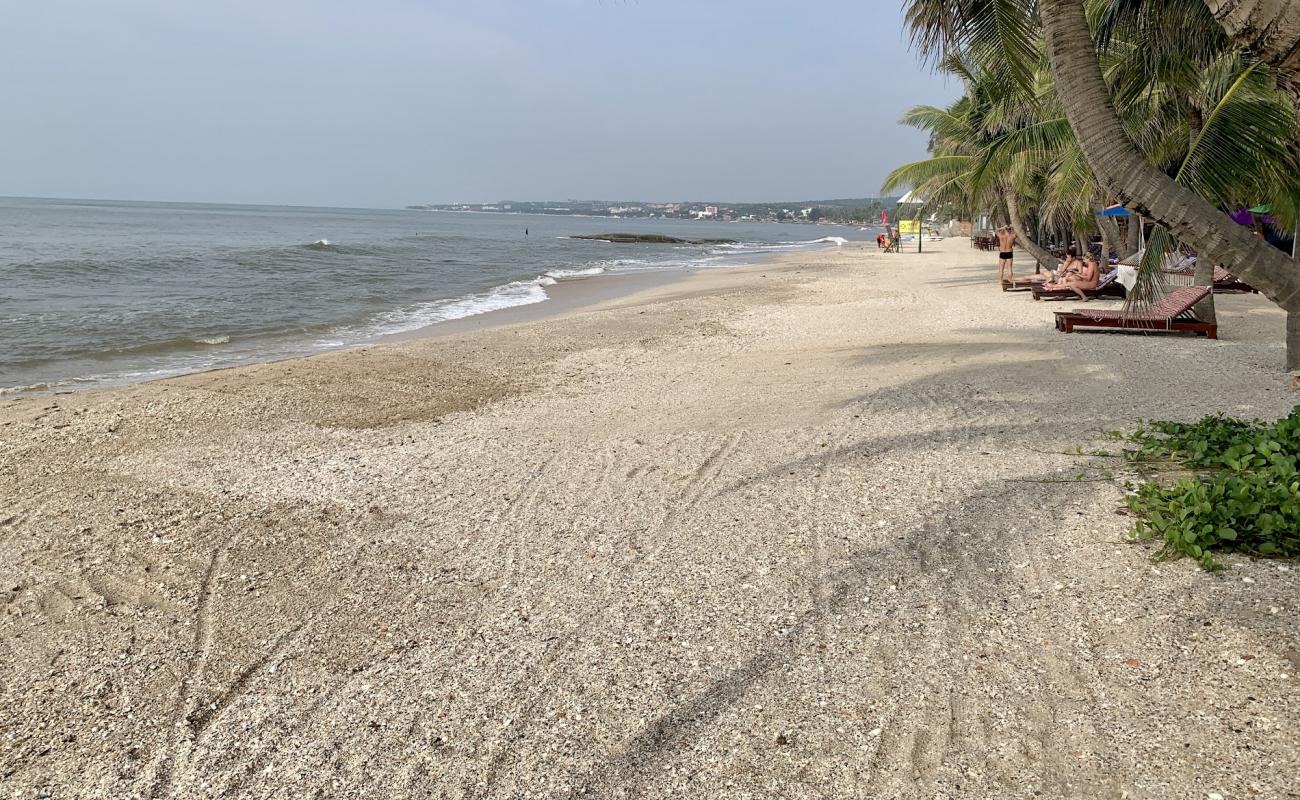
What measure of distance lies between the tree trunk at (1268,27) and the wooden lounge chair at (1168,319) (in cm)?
725

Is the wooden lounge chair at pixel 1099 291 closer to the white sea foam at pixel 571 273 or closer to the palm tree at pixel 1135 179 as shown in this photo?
the palm tree at pixel 1135 179

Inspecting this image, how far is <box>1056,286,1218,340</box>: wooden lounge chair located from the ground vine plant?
6.14 meters

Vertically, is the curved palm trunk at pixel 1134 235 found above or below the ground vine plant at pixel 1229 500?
above

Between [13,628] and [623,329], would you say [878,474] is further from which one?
[623,329]

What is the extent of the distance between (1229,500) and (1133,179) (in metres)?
1.88

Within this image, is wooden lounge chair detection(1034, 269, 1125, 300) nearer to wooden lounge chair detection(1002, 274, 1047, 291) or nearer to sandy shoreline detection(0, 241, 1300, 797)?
wooden lounge chair detection(1002, 274, 1047, 291)

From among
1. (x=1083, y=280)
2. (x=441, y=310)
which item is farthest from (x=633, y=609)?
(x=441, y=310)

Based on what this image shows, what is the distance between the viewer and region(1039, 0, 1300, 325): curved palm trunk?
178 inches

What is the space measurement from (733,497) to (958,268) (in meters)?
26.5

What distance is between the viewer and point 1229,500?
3.92 metres

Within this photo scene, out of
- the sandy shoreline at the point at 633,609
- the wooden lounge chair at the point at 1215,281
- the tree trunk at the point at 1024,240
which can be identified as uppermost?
the tree trunk at the point at 1024,240

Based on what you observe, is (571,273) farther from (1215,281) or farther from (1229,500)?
(1229,500)

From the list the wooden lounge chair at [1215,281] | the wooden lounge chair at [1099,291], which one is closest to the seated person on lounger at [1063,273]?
the wooden lounge chair at [1099,291]

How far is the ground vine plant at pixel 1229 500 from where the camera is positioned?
12.3ft
